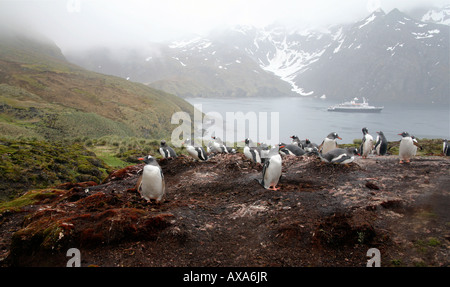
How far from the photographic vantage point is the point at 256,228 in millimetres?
5629

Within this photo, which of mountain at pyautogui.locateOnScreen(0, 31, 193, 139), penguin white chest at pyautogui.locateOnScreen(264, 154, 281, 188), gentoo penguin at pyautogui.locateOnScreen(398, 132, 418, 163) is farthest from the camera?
mountain at pyautogui.locateOnScreen(0, 31, 193, 139)

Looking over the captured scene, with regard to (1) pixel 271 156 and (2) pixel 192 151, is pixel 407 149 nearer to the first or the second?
(1) pixel 271 156

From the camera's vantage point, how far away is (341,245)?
4730 mm

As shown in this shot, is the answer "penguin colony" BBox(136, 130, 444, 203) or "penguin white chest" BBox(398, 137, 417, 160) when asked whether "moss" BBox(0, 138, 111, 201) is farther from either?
"penguin white chest" BBox(398, 137, 417, 160)

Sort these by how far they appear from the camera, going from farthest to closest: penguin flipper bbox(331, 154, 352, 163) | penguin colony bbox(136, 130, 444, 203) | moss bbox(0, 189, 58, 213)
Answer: penguin flipper bbox(331, 154, 352, 163) < moss bbox(0, 189, 58, 213) < penguin colony bbox(136, 130, 444, 203)

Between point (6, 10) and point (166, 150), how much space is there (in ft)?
649

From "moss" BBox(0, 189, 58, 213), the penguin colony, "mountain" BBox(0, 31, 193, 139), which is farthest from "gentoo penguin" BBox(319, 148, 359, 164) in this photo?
"mountain" BBox(0, 31, 193, 139)

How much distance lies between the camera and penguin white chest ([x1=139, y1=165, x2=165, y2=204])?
23.6ft

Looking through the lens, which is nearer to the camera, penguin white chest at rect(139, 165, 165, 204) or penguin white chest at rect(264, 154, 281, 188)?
penguin white chest at rect(139, 165, 165, 204)

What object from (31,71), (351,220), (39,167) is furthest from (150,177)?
(31,71)

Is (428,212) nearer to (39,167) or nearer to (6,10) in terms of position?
(39,167)

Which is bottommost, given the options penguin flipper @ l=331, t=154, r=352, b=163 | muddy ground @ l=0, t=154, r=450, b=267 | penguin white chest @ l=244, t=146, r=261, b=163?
muddy ground @ l=0, t=154, r=450, b=267

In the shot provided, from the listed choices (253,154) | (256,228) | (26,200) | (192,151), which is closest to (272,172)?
(256,228)

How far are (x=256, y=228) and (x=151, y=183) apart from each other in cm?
317
